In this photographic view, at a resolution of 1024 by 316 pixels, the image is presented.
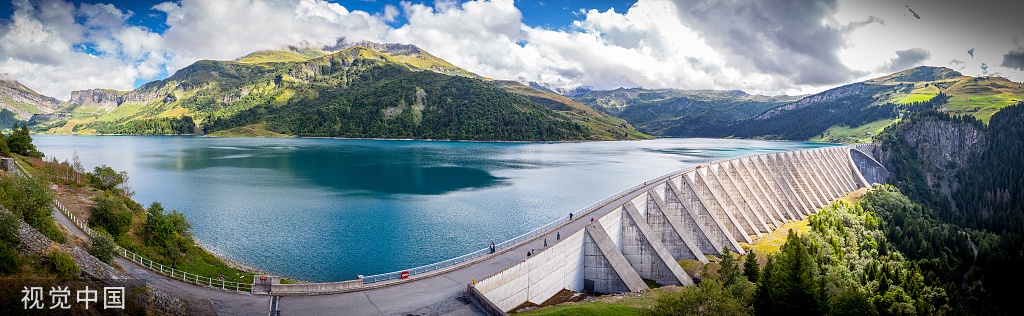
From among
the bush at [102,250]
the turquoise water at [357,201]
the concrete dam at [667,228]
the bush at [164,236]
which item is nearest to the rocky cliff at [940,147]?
the concrete dam at [667,228]

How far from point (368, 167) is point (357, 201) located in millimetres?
52460

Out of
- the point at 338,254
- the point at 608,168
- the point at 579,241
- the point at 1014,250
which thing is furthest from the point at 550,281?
the point at 608,168

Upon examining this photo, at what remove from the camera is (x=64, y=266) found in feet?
81.0

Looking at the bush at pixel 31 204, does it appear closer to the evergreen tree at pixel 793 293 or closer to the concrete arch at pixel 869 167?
the evergreen tree at pixel 793 293

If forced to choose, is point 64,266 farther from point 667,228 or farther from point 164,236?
point 667,228

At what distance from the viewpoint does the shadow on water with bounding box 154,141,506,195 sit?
100125mm

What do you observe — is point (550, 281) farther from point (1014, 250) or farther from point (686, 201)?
point (1014, 250)

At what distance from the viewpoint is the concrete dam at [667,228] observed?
119 feet

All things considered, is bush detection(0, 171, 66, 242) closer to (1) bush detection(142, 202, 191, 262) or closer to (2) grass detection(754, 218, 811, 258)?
(1) bush detection(142, 202, 191, 262)

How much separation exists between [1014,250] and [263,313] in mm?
103831

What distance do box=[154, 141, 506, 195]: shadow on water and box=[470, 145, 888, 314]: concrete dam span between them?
150 feet

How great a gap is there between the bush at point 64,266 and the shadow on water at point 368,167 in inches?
2591

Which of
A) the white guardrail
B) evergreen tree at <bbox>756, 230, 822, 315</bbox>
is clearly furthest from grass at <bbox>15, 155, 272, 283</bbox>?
evergreen tree at <bbox>756, 230, 822, 315</bbox>

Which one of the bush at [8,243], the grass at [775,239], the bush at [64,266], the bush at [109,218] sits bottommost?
the grass at [775,239]
